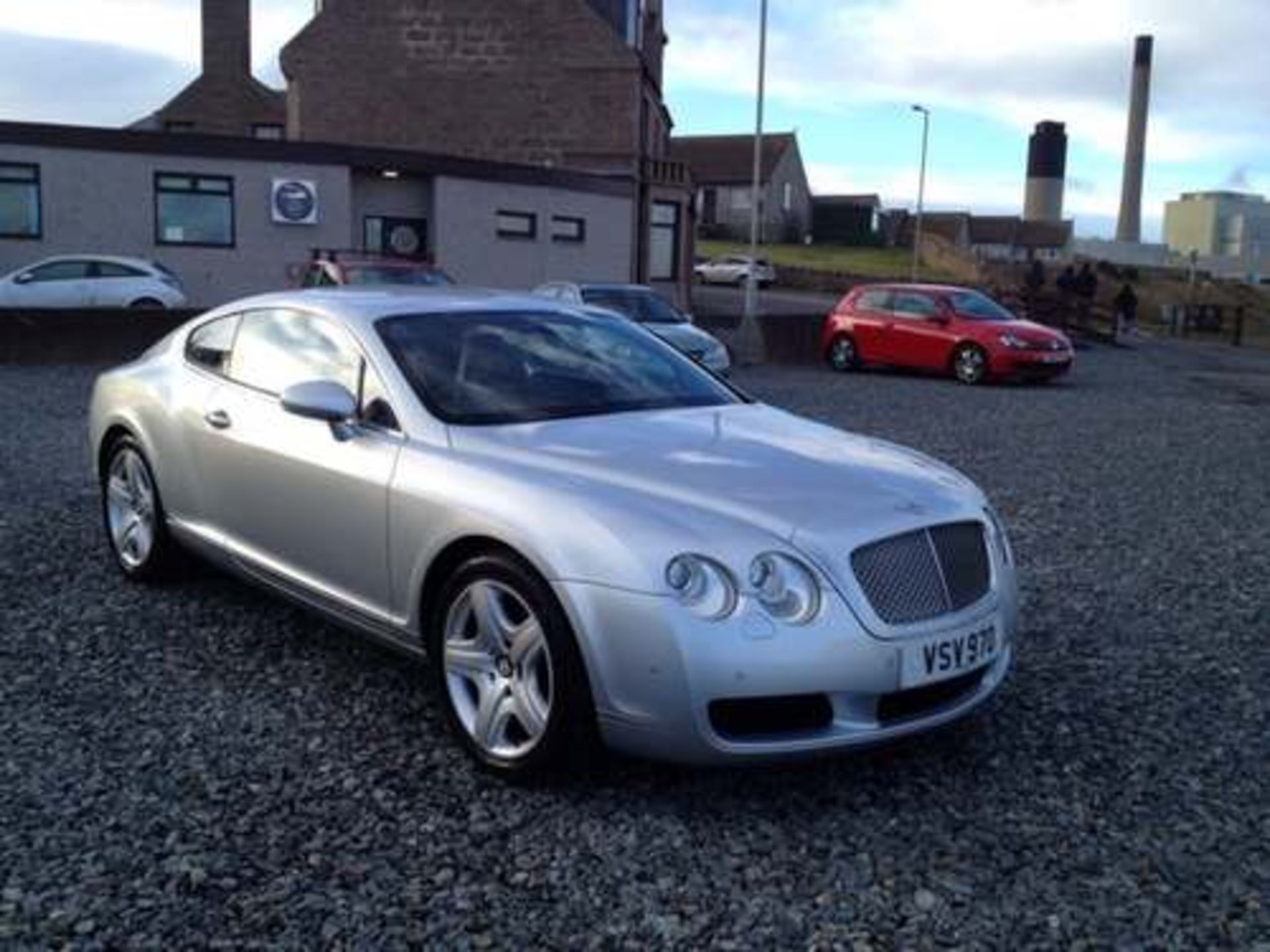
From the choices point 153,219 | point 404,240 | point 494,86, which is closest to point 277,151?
point 153,219

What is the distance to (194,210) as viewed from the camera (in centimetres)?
2888

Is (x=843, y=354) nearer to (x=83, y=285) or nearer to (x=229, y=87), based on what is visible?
(x=83, y=285)

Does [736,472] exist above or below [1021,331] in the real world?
above

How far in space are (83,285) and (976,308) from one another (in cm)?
1523

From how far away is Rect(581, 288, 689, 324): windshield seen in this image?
1867cm

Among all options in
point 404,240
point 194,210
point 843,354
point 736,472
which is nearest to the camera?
point 736,472

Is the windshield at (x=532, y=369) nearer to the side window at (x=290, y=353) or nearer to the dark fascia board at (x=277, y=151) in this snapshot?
the side window at (x=290, y=353)

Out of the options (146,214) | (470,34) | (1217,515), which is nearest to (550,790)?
(1217,515)

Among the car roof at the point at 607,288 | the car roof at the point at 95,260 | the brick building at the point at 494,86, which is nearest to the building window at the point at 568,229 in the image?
the brick building at the point at 494,86

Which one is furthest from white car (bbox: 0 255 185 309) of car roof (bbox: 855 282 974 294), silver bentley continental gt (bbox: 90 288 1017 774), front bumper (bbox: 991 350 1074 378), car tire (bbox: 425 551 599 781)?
car tire (bbox: 425 551 599 781)

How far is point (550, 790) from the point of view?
4020 mm

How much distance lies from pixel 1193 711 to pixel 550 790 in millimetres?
2493

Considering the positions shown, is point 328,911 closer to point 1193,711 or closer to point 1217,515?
point 1193,711

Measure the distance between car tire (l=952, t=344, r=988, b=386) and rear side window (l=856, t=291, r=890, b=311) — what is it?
6.09 ft
